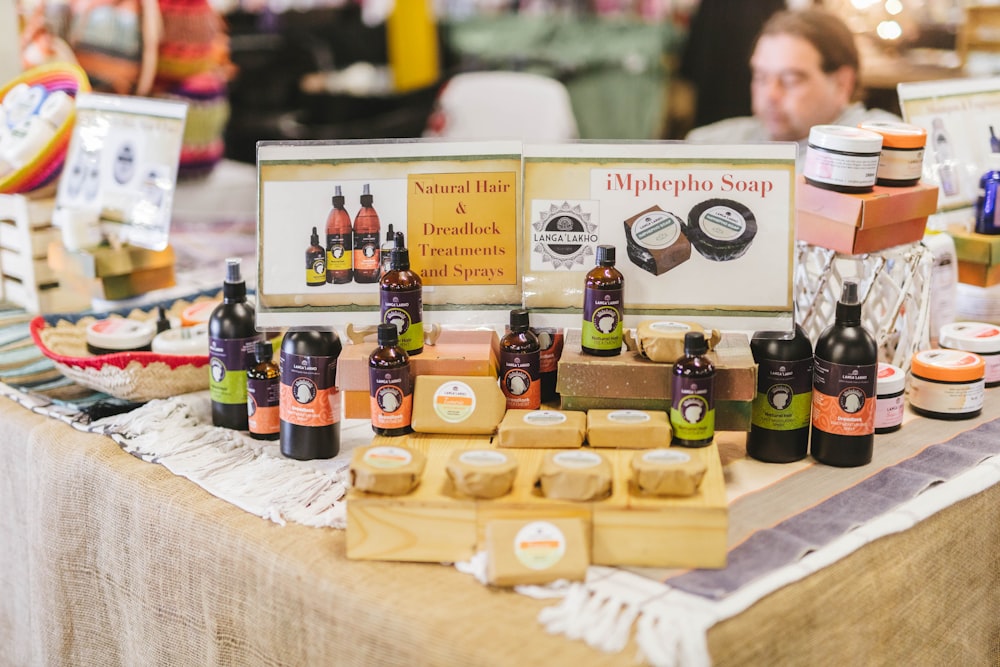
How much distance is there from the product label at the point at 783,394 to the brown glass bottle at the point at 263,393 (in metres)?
0.71

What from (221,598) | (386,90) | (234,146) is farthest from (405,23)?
(221,598)

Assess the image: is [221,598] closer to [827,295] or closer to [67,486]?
[67,486]

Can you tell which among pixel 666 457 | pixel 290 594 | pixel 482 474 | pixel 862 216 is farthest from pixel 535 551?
pixel 862 216

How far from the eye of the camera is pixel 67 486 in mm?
1646

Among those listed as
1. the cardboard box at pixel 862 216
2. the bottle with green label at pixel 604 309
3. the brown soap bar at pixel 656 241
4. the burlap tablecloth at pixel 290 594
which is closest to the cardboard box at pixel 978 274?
the cardboard box at pixel 862 216

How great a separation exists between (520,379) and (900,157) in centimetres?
76

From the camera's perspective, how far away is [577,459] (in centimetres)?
133

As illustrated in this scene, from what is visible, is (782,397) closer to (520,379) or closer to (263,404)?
(520,379)

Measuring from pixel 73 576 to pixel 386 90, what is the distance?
455 cm

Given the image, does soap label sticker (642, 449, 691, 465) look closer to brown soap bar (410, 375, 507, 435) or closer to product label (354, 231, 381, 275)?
brown soap bar (410, 375, 507, 435)

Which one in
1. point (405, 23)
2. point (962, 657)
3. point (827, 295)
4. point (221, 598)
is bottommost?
point (962, 657)

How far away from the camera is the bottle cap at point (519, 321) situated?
5.15 ft

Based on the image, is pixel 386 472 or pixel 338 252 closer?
pixel 386 472

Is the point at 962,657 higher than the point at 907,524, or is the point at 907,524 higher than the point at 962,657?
the point at 907,524
